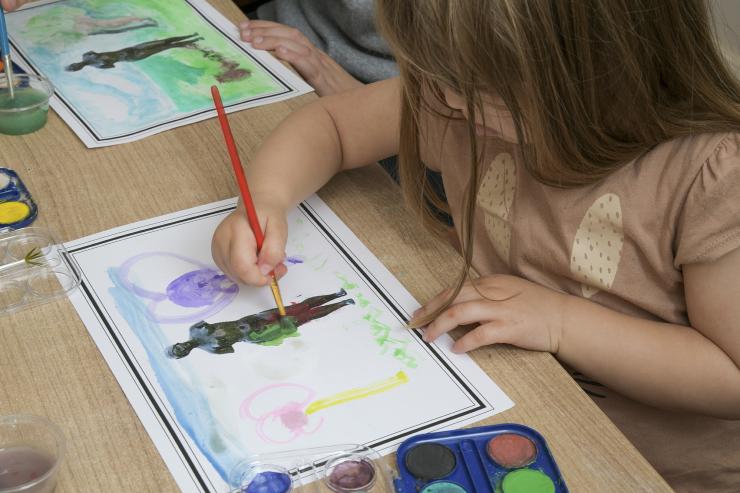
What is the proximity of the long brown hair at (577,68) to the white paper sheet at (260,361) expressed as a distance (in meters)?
0.10

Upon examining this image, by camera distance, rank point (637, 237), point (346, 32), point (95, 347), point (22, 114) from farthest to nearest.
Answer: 1. point (346, 32)
2. point (22, 114)
3. point (637, 237)
4. point (95, 347)

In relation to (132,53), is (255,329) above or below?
below

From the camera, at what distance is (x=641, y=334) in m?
0.84

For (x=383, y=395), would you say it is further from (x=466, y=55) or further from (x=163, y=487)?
(x=466, y=55)

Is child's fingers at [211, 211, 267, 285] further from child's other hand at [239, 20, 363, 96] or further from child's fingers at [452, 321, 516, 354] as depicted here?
child's other hand at [239, 20, 363, 96]

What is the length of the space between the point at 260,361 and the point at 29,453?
Answer: 0.19 meters

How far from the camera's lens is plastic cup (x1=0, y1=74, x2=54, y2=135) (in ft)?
3.36

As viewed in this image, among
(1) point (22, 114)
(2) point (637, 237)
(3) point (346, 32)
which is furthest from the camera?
(3) point (346, 32)

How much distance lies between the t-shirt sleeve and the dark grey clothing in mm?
700

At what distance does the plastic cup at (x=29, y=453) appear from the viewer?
637 mm

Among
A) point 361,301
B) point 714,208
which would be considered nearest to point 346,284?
point 361,301

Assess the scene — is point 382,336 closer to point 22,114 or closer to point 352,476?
point 352,476

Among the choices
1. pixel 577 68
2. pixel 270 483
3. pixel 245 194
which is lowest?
pixel 270 483

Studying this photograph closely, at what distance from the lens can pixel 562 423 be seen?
2.35ft
